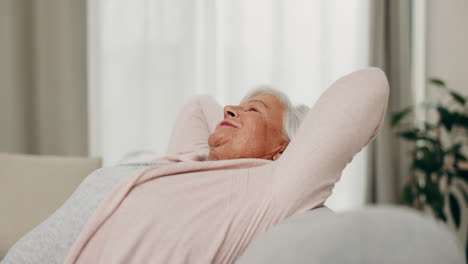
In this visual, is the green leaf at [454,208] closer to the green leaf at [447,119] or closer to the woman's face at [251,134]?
the green leaf at [447,119]

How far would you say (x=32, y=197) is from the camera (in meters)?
2.27

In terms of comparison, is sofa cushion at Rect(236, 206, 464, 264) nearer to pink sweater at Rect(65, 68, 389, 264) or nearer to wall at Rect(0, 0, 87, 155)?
pink sweater at Rect(65, 68, 389, 264)

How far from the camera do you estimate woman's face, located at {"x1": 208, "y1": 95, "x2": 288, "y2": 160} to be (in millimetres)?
1595

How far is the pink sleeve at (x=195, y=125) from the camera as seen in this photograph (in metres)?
1.91

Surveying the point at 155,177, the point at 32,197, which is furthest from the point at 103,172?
the point at 32,197

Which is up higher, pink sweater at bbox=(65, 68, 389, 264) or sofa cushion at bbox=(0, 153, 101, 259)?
pink sweater at bbox=(65, 68, 389, 264)

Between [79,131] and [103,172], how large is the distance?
2.49 metres

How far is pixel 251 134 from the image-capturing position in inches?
62.8

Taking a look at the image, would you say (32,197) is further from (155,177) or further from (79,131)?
(79,131)

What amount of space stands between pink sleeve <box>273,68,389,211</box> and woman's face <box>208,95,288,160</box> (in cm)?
34

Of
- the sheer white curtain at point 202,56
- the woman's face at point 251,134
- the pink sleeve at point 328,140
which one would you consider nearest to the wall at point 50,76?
the sheer white curtain at point 202,56

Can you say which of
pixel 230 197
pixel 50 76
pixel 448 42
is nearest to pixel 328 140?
pixel 230 197

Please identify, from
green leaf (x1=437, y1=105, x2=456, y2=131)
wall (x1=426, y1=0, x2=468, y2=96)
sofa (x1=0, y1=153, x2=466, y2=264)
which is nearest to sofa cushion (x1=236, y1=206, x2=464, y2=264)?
sofa (x1=0, y1=153, x2=466, y2=264)

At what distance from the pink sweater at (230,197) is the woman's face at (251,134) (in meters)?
0.29
